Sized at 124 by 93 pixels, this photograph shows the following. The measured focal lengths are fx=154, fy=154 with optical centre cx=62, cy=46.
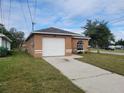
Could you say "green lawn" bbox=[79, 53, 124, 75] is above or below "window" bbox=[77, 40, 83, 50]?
below

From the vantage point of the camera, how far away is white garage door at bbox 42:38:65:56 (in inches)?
662

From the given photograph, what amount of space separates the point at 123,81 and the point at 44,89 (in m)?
3.39

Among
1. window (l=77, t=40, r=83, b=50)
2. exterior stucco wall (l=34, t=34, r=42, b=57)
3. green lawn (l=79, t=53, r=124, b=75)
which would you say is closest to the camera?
green lawn (l=79, t=53, r=124, b=75)

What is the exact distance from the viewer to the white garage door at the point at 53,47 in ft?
55.1

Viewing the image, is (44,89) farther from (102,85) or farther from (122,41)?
(122,41)

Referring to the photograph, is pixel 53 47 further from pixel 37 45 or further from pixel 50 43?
pixel 37 45

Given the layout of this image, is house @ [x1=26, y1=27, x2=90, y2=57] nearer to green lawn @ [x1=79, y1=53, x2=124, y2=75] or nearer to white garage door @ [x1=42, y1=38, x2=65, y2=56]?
white garage door @ [x1=42, y1=38, x2=65, y2=56]

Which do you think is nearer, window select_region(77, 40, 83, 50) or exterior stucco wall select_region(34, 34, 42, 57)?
exterior stucco wall select_region(34, 34, 42, 57)

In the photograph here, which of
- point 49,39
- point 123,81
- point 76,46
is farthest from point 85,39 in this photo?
point 123,81

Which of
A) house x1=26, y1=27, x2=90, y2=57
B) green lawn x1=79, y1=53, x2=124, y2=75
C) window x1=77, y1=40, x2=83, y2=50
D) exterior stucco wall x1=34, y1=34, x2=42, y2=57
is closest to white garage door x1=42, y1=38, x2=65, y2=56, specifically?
house x1=26, y1=27, x2=90, y2=57

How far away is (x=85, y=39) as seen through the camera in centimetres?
2350

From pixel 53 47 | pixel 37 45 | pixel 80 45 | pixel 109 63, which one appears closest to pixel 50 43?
pixel 53 47

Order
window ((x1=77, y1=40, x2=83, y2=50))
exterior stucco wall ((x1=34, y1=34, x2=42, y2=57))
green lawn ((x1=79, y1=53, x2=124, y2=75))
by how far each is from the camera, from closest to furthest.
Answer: green lawn ((x1=79, y1=53, x2=124, y2=75)), exterior stucco wall ((x1=34, y1=34, x2=42, y2=57)), window ((x1=77, y1=40, x2=83, y2=50))

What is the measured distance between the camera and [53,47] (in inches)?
677
